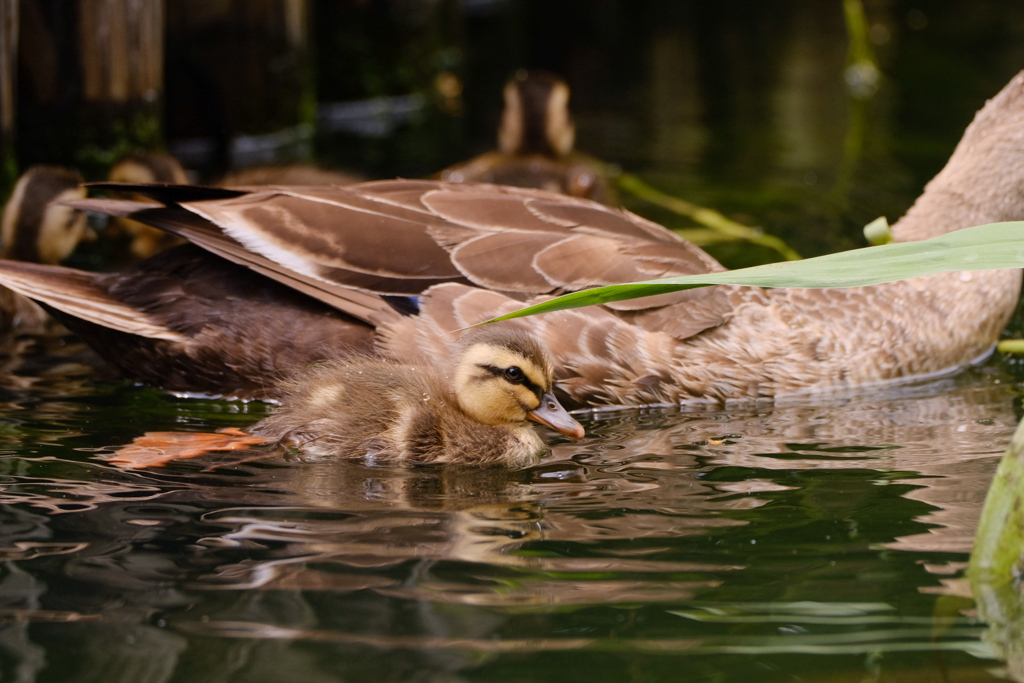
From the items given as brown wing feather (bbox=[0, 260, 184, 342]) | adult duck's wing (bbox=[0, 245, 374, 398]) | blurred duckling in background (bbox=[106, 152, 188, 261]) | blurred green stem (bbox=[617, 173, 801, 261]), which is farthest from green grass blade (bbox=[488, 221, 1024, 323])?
blurred duckling in background (bbox=[106, 152, 188, 261])

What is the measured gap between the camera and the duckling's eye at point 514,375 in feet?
9.83

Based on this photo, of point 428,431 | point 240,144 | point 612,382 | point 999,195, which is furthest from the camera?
point 240,144

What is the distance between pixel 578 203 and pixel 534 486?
1.24m

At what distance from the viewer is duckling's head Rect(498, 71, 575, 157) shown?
19.1ft

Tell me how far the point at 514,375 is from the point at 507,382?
0.09ft

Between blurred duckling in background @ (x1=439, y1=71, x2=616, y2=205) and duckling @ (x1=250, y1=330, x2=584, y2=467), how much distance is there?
2.54m

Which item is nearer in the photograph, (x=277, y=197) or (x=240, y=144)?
(x=277, y=197)

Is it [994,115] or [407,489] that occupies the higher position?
[994,115]

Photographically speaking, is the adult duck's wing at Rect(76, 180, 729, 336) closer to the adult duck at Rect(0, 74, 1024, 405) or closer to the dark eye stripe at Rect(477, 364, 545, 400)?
the adult duck at Rect(0, 74, 1024, 405)

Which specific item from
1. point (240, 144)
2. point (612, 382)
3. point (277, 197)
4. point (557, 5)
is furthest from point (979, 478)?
point (557, 5)

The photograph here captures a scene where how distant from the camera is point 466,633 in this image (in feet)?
6.65

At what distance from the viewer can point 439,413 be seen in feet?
9.91

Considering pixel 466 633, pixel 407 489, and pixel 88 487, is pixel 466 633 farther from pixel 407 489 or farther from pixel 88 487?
pixel 88 487

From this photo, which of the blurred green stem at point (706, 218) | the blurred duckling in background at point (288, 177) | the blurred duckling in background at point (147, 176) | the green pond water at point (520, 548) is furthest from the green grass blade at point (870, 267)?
Answer: the blurred duckling in background at point (147, 176)
